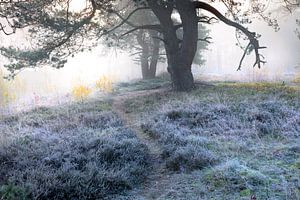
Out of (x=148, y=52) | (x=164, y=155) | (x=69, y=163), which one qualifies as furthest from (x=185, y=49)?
(x=69, y=163)

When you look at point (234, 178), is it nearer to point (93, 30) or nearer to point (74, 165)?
point (74, 165)

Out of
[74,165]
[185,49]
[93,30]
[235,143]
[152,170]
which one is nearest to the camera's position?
[74,165]

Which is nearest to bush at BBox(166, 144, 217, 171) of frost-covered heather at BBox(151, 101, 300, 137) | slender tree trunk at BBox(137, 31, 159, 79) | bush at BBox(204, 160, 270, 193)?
bush at BBox(204, 160, 270, 193)

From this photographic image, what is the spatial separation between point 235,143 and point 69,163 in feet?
12.7

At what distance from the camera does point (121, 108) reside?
14789 millimetres

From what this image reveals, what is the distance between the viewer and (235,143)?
8.45 meters

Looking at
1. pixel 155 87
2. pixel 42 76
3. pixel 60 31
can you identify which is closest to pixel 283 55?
pixel 42 76

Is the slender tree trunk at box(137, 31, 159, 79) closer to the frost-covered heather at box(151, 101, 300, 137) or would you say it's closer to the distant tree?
the distant tree

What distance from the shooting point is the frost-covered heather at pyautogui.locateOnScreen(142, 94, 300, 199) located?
241 inches

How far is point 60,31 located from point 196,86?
7158 millimetres

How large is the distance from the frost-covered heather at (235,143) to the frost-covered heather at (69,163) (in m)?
1.02

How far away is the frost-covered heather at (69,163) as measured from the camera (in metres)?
6.11

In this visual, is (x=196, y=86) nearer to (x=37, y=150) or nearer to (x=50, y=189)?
(x=37, y=150)

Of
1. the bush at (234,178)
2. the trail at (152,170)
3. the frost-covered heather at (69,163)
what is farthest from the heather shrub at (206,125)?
the frost-covered heather at (69,163)
